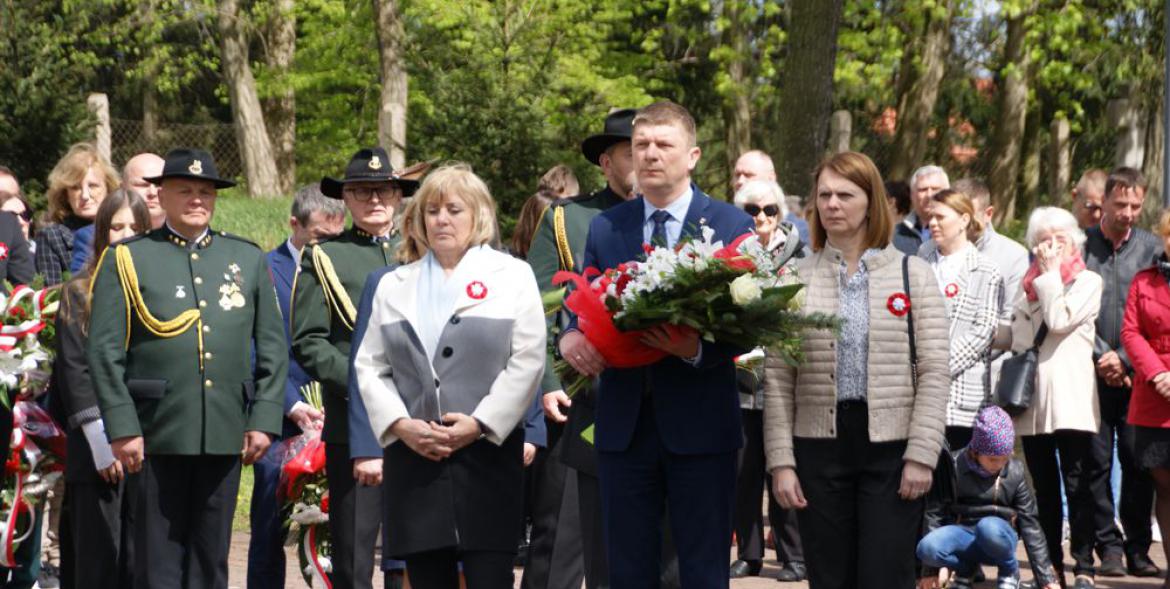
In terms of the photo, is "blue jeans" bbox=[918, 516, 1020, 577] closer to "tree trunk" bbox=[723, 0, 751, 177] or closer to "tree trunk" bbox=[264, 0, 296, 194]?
"tree trunk" bbox=[723, 0, 751, 177]

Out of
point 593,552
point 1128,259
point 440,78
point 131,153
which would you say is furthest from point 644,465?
point 131,153

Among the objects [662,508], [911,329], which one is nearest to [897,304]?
[911,329]

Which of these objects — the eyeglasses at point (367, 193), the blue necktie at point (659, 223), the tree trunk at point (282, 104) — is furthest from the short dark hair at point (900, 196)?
the tree trunk at point (282, 104)

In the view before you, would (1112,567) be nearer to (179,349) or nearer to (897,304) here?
(897,304)

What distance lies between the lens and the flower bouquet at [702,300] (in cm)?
570

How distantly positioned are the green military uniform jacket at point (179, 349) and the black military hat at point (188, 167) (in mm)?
258

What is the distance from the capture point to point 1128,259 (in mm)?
10633

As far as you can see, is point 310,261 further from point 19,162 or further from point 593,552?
point 19,162

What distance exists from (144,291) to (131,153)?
1530cm

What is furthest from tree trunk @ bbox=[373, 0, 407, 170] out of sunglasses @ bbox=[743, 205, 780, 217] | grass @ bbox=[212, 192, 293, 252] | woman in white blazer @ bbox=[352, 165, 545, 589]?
woman in white blazer @ bbox=[352, 165, 545, 589]

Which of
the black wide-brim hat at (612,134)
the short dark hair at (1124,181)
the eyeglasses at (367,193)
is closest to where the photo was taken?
the black wide-brim hat at (612,134)

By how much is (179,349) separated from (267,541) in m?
1.43

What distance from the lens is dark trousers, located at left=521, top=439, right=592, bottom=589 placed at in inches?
321

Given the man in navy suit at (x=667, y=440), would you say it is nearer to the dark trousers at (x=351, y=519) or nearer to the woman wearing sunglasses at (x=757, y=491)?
the dark trousers at (x=351, y=519)
